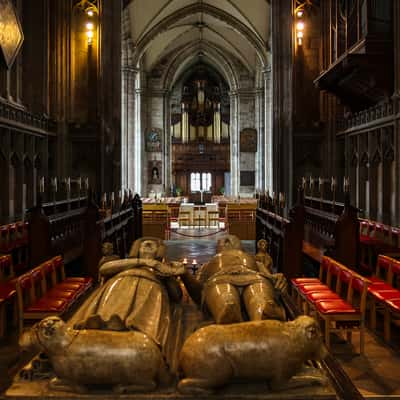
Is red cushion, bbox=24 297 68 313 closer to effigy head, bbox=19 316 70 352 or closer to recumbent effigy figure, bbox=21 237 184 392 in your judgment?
recumbent effigy figure, bbox=21 237 184 392

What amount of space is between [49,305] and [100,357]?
2.70 metres

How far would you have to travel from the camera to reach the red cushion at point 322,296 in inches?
186

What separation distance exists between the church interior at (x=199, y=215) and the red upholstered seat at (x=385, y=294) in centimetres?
3

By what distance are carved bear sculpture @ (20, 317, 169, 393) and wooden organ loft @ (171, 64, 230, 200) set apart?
3142 centimetres

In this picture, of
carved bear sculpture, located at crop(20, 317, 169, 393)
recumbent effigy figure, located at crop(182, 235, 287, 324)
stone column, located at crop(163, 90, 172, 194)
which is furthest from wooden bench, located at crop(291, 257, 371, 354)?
stone column, located at crop(163, 90, 172, 194)

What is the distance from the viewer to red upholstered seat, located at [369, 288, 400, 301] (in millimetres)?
4681

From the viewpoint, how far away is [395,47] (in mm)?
9477

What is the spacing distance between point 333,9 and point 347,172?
4.84 m

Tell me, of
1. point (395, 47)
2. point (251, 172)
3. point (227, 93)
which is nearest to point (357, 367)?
point (395, 47)

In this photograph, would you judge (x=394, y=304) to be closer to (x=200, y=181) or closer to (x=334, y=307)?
(x=334, y=307)

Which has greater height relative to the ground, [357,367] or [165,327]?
[165,327]

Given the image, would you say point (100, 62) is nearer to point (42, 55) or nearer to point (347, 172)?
point (42, 55)

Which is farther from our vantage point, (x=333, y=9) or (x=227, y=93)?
(x=227, y=93)

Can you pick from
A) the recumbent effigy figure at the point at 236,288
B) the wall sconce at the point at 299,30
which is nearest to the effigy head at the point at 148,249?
the recumbent effigy figure at the point at 236,288
